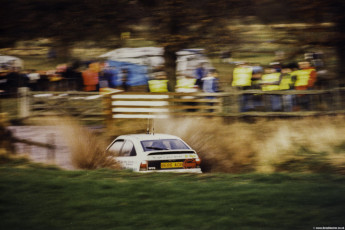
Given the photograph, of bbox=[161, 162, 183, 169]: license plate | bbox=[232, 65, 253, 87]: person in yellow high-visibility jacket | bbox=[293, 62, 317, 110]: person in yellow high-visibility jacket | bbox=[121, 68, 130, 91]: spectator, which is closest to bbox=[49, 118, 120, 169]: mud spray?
bbox=[161, 162, 183, 169]: license plate

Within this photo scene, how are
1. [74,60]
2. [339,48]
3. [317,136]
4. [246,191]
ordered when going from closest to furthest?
[246,191]
[317,136]
[339,48]
[74,60]

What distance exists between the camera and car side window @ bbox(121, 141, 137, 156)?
39.9 ft

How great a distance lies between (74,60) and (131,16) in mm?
4307

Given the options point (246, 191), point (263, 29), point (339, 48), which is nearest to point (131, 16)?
point (263, 29)

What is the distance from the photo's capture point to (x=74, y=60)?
1003 inches

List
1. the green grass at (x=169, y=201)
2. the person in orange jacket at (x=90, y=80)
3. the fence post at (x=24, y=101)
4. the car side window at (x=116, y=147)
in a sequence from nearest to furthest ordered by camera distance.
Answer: the green grass at (x=169, y=201) < the car side window at (x=116, y=147) < the fence post at (x=24, y=101) < the person in orange jacket at (x=90, y=80)

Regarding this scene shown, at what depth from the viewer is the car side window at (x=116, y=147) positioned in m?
13.0

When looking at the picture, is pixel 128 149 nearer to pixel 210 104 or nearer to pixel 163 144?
pixel 163 144

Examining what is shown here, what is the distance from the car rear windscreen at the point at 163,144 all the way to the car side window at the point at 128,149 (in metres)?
0.23

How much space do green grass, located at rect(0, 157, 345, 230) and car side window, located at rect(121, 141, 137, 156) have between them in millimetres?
1757

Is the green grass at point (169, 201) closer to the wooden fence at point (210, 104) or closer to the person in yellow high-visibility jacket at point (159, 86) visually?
the wooden fence at point (210, 104)

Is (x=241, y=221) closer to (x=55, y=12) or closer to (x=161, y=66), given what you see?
(x=161, y=66)

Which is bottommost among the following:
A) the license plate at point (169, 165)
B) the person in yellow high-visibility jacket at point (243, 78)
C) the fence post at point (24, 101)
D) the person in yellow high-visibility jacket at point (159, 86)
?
the license plate at point (169, 165)

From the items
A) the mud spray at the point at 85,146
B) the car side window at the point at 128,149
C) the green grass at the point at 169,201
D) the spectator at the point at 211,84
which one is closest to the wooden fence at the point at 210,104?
the spectator at the point at 211,84
